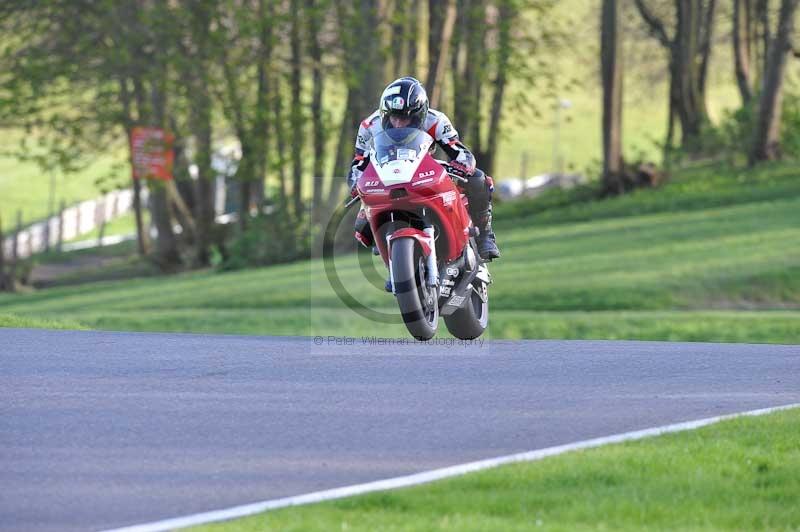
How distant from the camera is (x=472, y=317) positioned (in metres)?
12.7

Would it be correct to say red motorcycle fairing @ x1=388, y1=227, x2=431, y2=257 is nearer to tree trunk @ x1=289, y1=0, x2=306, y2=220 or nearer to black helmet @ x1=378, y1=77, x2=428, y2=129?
black helmet @ x1=378, y1=77, x2=428, y2=129

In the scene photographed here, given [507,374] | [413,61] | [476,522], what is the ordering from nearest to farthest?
[476,522] < [507,374] < [413,61]

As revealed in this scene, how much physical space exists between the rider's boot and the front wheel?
118cm

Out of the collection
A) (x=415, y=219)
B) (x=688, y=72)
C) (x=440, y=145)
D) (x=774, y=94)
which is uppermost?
(x=688, y=72)

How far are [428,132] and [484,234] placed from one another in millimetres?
1268

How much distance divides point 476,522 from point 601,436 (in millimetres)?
2029

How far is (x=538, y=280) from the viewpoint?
23.8 meters

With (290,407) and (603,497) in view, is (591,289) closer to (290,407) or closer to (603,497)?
(290,407)

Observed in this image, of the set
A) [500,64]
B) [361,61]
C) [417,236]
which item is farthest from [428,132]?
[500,64]

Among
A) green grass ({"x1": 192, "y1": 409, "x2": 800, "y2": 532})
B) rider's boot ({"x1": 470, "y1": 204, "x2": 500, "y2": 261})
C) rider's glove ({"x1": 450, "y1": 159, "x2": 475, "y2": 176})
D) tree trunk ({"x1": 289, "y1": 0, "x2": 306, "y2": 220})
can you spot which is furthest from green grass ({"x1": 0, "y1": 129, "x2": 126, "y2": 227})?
green grass ({"x1": 192, "y1": 409, "x2": 800, "y2": 532})

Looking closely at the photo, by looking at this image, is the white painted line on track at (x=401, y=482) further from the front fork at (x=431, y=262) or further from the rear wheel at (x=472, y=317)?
the rear wheel at (x=472, y=317)

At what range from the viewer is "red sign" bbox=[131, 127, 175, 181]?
33812mm

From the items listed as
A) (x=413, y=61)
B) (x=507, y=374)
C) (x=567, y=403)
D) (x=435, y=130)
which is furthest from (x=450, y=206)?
(x=413, y=61)

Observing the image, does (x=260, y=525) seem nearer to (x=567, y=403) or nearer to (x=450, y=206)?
(x=567, y=403)
